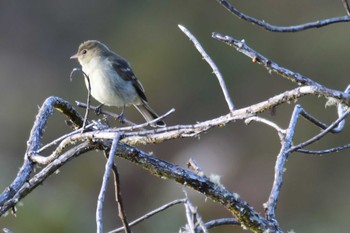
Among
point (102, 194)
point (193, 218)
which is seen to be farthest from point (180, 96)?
point (102, 194)

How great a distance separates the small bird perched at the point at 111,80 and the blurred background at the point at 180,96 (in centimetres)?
272

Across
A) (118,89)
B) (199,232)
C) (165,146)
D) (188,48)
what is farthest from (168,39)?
(199,232)

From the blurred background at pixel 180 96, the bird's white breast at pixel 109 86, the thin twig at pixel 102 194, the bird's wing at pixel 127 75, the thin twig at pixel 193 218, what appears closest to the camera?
the thin twig at pixel 102 194

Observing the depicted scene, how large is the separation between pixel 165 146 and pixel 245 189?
6.51 ft

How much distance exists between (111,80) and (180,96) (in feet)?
23.3

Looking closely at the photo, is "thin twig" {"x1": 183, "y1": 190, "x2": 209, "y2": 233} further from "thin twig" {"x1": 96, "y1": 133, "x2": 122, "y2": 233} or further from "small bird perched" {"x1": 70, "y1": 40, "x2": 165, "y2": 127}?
"small bird perched" {"x1": 70, "y1": 40, "x2": 165, "y2": 127}

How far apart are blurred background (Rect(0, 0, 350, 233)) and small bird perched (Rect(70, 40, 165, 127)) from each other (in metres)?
2.72

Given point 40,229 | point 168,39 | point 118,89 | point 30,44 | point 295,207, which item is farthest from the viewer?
point 30,44

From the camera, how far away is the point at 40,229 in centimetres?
1030

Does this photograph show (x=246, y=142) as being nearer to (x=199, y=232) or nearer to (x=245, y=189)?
(x=245, y=189)

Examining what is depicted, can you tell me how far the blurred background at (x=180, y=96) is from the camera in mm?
11352

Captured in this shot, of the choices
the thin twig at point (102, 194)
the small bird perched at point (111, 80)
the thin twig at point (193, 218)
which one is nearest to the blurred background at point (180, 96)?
the small bird perched at point (111, 80)

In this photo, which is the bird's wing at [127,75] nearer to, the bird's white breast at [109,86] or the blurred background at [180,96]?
the bird's white breast at [109,86]

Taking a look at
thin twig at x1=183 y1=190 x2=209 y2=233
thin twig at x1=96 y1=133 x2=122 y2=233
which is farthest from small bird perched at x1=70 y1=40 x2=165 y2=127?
thin twig at x1=96 y1=133 x2=122 y2=233
